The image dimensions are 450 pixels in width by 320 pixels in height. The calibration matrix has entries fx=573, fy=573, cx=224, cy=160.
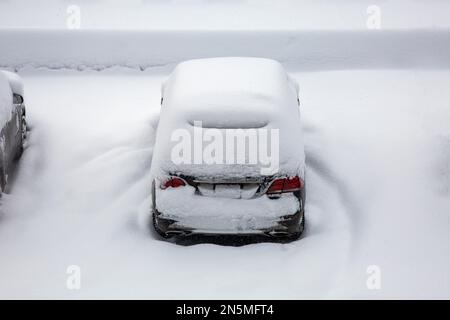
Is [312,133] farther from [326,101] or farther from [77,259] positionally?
[77,259]

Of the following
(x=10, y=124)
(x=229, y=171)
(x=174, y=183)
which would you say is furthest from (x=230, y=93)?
(x=10, y=124)

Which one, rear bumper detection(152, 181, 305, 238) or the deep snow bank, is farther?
the deep snow bank

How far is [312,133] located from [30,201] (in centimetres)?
358

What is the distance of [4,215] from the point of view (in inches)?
240

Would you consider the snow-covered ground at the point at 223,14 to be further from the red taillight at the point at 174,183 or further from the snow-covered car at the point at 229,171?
the red taillight at the point at 174,183

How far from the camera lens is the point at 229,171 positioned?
5.10 meters

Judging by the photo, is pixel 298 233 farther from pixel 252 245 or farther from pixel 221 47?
pixel 221 47

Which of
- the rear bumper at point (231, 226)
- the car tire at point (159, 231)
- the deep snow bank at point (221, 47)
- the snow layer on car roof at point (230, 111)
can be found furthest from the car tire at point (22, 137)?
the deep snow bank at point (221, 47)

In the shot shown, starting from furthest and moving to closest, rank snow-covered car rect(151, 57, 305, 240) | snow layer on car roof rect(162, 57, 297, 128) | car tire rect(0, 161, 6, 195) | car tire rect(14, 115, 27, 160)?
car tire rect(14, 115, 27, 160) → car tire rect(0, 161, 6, 195) → snow layer on car roof rect(162, 57, 297, 128) → snow-covered car rect(151, 57, 305, 240)

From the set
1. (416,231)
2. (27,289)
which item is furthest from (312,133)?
(27,289)

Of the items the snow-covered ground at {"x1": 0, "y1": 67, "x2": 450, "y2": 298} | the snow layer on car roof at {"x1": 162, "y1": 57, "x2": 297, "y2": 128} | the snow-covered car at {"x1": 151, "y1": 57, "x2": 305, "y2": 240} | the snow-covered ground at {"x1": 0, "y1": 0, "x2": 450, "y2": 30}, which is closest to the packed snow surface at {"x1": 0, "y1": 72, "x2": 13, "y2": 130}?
the snow-covered ground at {"x1": 0, "y1": 67, "x2": 450, "y2": 298}

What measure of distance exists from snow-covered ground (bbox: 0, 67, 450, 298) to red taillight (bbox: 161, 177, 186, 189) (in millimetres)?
704

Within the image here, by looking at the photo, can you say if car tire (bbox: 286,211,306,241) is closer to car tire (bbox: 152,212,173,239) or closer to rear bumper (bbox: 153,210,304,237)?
rear bumper (bbox: 153,210,304,237)

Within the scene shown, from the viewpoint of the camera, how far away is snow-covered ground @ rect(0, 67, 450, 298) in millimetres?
5141
